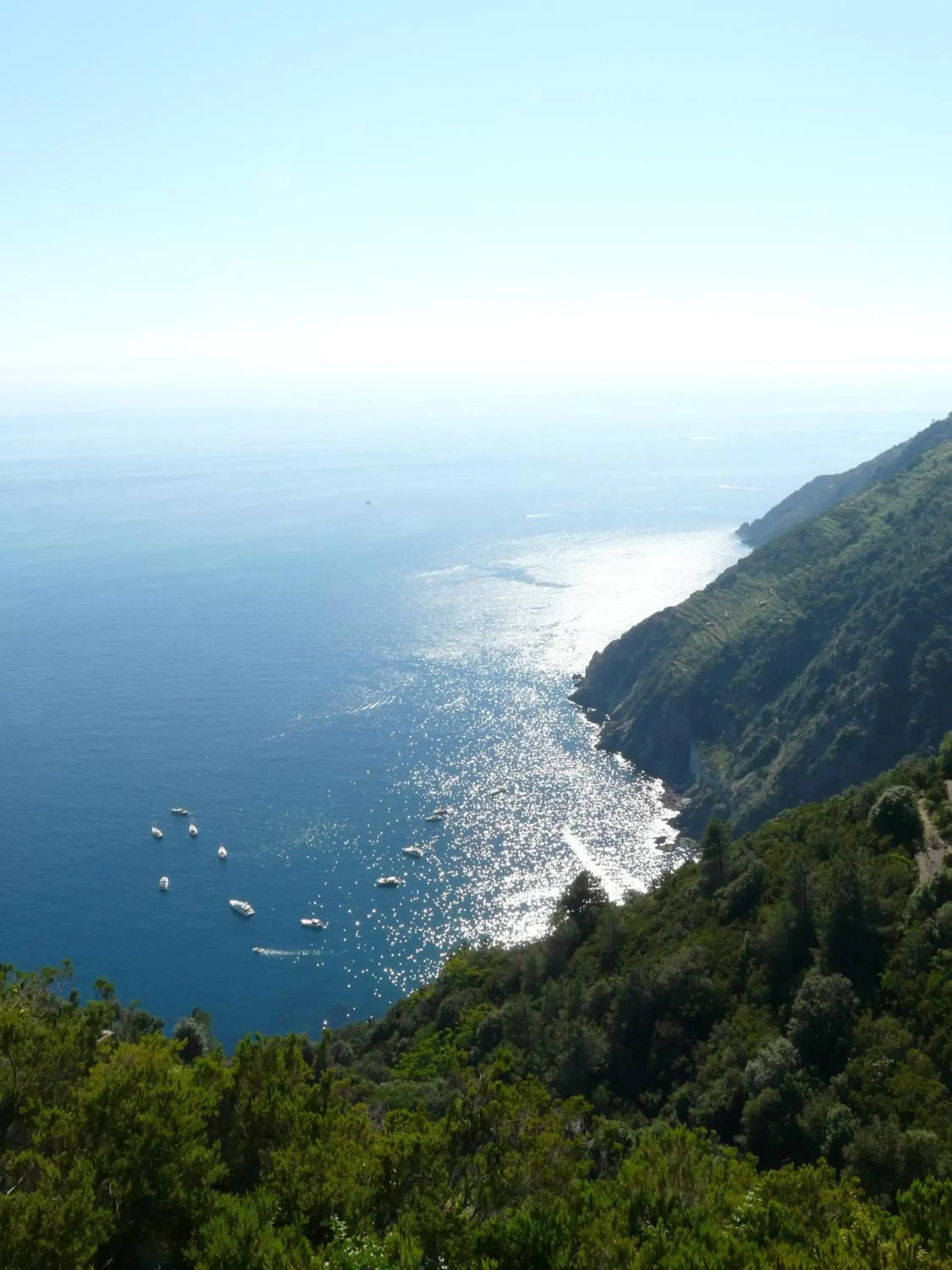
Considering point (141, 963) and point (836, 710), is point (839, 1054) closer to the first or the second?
point (141, 963)

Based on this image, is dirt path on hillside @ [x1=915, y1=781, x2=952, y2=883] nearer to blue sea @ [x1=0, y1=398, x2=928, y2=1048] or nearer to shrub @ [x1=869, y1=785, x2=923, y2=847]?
shrub @ [x1=869, y1=785, x2=923, y2=847]

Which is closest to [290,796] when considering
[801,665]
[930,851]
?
Answer: [801,665]

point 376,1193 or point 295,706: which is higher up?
point 376,1193

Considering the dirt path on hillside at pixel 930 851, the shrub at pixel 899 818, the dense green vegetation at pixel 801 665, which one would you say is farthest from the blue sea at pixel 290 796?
the dirt path on hillside at pixel 930 851

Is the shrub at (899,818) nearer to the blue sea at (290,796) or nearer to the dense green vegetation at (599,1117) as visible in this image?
the dense green vegetation at (599,1117)

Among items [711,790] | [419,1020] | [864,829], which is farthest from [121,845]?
[864,829]

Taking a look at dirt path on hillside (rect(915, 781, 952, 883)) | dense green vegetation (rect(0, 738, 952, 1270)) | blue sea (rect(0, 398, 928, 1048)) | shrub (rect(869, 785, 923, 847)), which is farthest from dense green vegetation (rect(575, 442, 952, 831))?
dirt path on hillside (rect(915, 781, 952, 883))
